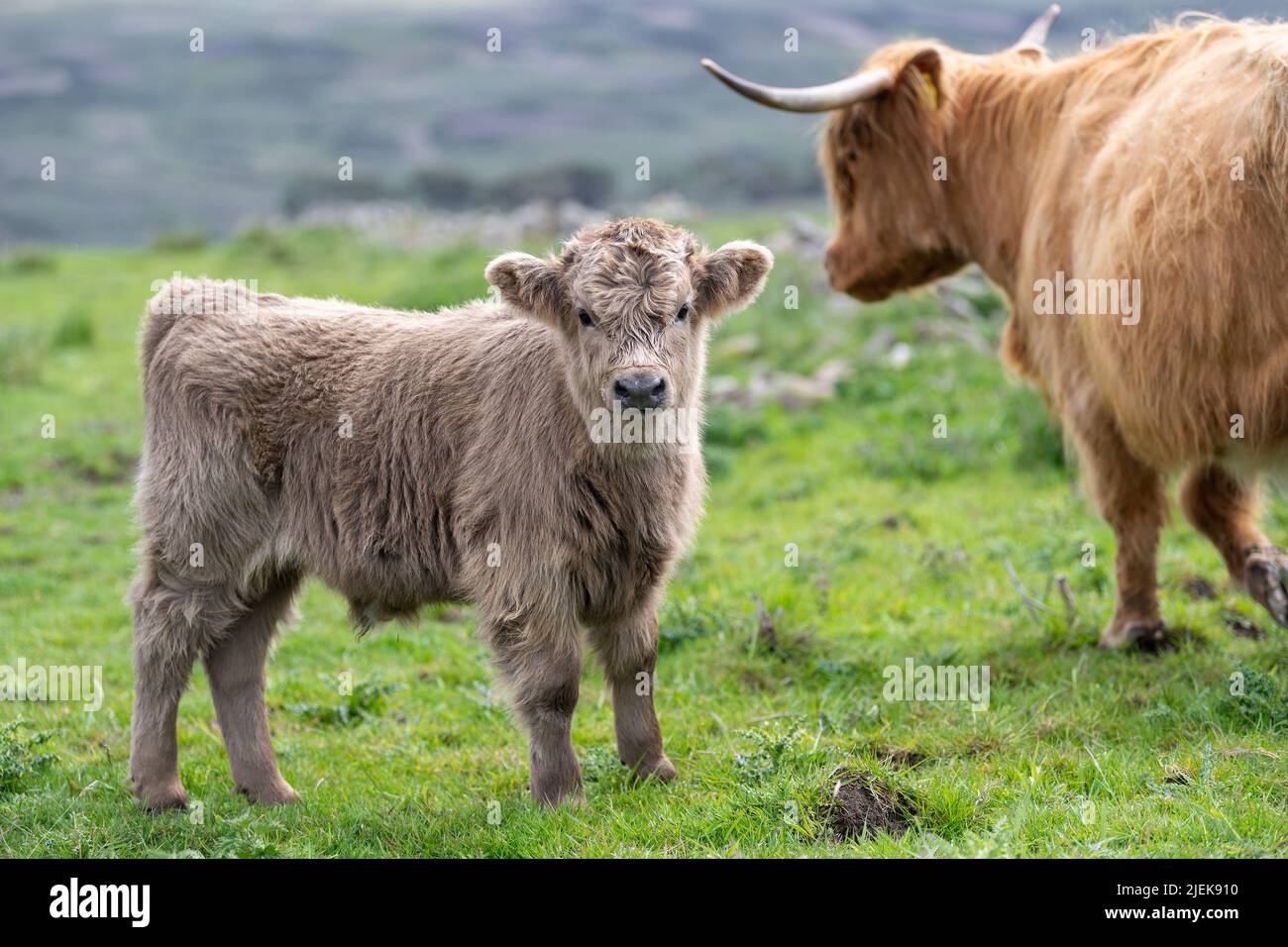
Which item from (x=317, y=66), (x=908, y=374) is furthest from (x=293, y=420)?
(x=317, y=66)

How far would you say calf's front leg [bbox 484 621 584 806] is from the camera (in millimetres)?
4754

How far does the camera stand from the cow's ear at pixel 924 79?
7.03 meters

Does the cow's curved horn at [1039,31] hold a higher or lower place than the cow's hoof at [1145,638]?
higher

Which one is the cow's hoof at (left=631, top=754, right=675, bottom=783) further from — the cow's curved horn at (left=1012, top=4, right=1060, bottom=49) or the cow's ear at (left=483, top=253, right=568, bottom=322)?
the cow's curved horn at (left=1012, top=4, right=1060, bottom=49)

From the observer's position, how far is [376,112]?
5744cm

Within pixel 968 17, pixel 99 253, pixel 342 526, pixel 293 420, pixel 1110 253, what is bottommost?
pixel 99 253

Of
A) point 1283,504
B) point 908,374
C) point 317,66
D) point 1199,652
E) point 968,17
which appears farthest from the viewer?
point 317,66

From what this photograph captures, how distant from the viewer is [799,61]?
51969 millimetres

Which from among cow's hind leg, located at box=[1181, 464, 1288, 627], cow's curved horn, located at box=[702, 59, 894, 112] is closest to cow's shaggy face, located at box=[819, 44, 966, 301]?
cow's curved horn, located at box=[702, 59, 894, 112]

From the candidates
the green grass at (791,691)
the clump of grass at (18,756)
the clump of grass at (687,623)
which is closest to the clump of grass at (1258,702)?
the green grass at (791,691)

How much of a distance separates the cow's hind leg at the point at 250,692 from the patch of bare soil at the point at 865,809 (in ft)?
7.04

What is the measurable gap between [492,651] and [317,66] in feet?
215

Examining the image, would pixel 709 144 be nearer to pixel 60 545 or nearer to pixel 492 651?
pixel 60 545

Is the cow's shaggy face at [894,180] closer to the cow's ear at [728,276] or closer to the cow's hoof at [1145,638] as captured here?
the cow's hoof at [1145,638]
